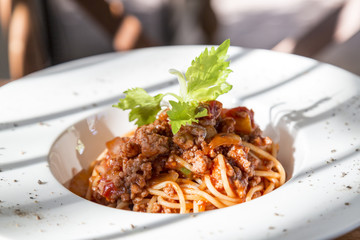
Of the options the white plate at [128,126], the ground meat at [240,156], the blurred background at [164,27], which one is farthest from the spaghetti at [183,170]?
the blurred background at [164,27]

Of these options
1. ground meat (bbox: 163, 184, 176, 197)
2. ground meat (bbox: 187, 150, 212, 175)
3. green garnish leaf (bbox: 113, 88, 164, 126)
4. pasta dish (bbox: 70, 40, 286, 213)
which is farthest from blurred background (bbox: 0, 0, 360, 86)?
ground meat (bbox: 187, 150, 212, 175)

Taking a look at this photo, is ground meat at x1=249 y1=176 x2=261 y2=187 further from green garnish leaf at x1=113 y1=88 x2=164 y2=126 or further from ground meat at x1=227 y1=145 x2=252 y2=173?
green garnish leaf at x1=113 y1=88 x2=164 y2=126

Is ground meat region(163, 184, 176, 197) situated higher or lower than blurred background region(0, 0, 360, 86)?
lower

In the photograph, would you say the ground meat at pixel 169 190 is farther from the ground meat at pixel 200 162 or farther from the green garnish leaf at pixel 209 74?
the green garnish leaf at pixel 209 74

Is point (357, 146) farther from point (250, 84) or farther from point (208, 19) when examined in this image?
point (208, 19)

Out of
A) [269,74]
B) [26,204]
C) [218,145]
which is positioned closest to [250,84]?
[269,74]

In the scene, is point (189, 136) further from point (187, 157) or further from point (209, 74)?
point (209, 74)
